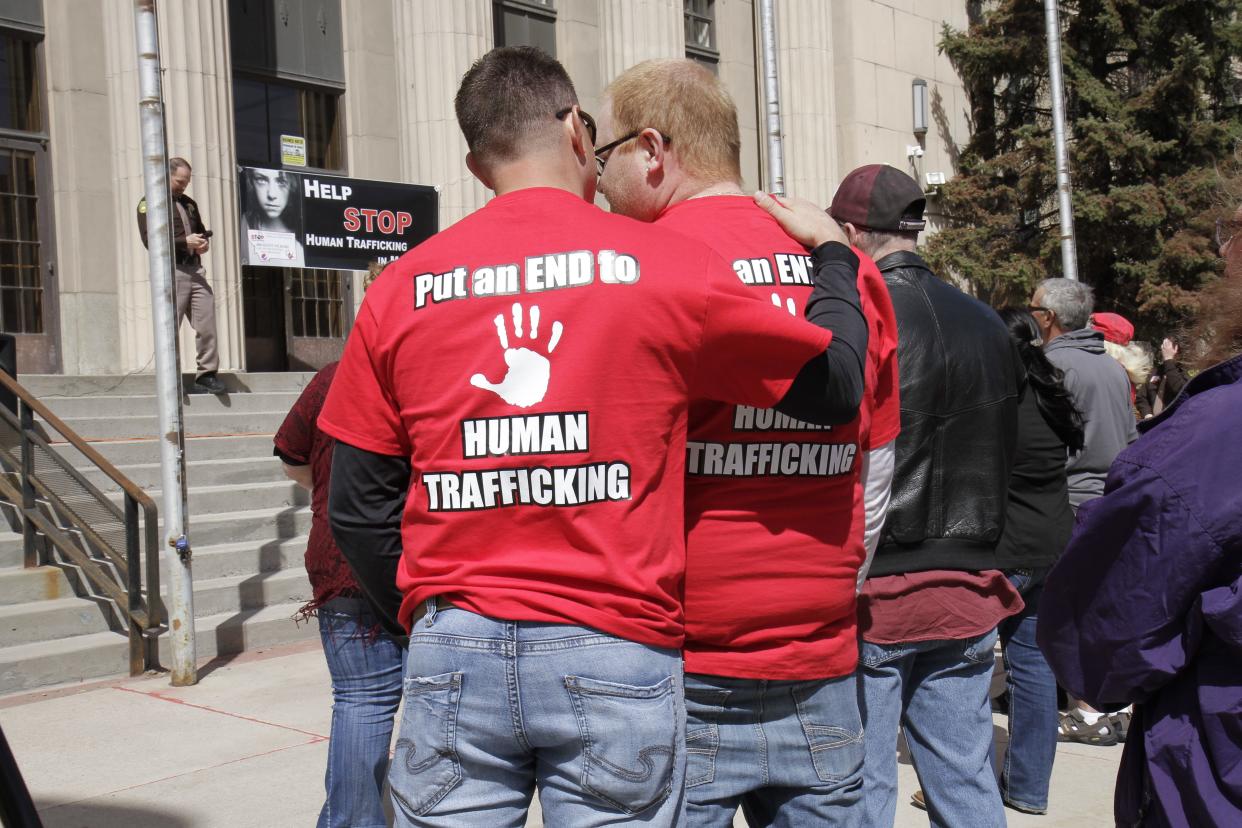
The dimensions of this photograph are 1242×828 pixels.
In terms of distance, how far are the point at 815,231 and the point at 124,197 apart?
34.2 feet

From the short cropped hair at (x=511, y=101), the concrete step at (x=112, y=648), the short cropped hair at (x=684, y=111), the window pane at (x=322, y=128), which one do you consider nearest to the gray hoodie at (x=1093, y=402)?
the short cropped hair at (x=684, y=111)

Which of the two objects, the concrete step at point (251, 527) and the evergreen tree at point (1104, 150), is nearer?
the concrete step at point (251, 527)

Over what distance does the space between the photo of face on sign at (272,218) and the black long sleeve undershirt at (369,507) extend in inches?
404

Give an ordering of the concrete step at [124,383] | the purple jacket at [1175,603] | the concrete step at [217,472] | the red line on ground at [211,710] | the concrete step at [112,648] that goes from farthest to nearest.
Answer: the concrete step at [124,383], the concrete step at [217,472], the concrete step at [112,648], the red line on ground at [211,710], the purple jacket at [1175,603]

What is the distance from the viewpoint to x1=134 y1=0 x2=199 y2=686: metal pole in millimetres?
6527

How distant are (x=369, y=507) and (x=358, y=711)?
1.76m

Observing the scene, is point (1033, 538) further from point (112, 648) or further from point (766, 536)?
point (112, 648)

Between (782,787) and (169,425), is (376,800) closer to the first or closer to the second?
(782,787)

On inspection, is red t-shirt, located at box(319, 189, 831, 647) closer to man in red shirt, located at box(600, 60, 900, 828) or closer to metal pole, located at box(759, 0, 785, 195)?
man in red shirt, located at box(600, 60, 900, 828)

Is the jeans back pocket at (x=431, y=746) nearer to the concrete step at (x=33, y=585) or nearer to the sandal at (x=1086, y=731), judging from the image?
the sandal at (x=1086, y=731)

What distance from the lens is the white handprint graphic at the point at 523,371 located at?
6.16ft

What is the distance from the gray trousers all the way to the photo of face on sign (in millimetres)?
1051

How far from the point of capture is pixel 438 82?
45.2ft

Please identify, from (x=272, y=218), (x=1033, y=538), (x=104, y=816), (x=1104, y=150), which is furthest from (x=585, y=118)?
(x=1104, y=150)
